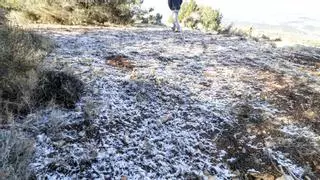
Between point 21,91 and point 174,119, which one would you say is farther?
point 174,119

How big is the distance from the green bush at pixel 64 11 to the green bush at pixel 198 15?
658cm

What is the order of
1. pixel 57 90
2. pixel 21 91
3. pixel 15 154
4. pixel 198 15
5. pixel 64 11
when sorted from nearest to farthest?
pixel 15 154
pixel 21 91
pixel 57 90
pixel 64 11
pixel 198 15

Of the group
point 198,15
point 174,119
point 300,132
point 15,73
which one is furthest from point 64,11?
point 198,15

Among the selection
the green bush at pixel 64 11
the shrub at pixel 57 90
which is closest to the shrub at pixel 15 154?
the shrub at pixel 57 90

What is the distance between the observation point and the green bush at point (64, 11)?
30.9 feet

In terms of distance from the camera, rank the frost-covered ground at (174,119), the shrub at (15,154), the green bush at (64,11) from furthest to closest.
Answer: the green bush at (64,11)
the frost-covered ground at (174,119)
the shrub at (15,154)

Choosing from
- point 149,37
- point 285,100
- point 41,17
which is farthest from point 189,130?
point 41,17

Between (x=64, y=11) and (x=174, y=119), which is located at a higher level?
(x=64, y=11)

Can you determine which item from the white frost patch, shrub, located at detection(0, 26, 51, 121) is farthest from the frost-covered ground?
shrub, located at detection(0, 26, 51, 121)

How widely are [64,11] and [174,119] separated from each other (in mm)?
6154

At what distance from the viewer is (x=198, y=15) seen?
17047 millimetres

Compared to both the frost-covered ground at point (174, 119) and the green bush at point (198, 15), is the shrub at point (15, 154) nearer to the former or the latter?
the frost-covered ground at point (174, 119)

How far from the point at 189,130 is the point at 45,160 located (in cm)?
159

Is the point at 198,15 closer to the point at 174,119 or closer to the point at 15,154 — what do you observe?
the point at 174,119
